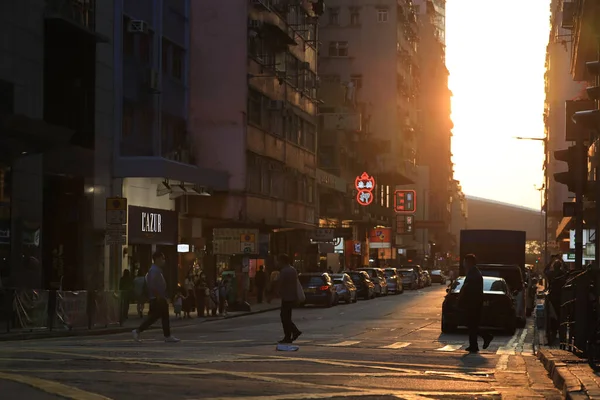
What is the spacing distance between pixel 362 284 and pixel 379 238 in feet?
146

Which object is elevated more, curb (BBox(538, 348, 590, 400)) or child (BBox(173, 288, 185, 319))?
curb (BBox(538, 348, 590, 400))

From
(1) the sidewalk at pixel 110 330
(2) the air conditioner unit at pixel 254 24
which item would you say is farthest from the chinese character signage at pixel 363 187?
(1) the sidewalk at pixel 110 330

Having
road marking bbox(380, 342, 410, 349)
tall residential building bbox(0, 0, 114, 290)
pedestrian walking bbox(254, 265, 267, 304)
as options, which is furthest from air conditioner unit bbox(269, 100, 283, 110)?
road marking bbox(380, 342, 410, 349)

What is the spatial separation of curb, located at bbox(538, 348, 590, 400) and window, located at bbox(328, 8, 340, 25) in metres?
92.7

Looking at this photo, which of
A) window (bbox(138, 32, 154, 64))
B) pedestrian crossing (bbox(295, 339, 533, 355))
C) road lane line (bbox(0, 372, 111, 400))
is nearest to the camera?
road lane line (bbox(0, 372, 111, 400))

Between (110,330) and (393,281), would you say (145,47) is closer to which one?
(110,330)

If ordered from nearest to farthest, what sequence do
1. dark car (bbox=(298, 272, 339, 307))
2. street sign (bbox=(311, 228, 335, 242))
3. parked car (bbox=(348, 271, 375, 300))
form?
dark car (bbox=(298, 272, 339, 307)) → parked car (bbox=(348, 271, 375, 300)) → street sign (bbox=(311, 228, 335, 242))

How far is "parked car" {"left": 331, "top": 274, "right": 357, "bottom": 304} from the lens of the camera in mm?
57594

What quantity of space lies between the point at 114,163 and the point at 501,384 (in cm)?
3051

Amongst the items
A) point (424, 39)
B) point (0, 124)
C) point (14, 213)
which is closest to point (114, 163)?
point (14, 213)

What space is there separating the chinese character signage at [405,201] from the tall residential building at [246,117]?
55895 mm

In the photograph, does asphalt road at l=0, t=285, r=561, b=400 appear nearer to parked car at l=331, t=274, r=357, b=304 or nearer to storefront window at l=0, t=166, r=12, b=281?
storefront window at l=0, t=166, r=12, b=281

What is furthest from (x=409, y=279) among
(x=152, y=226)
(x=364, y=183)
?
(x=152, y=226)

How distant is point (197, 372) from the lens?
15.7 meters
